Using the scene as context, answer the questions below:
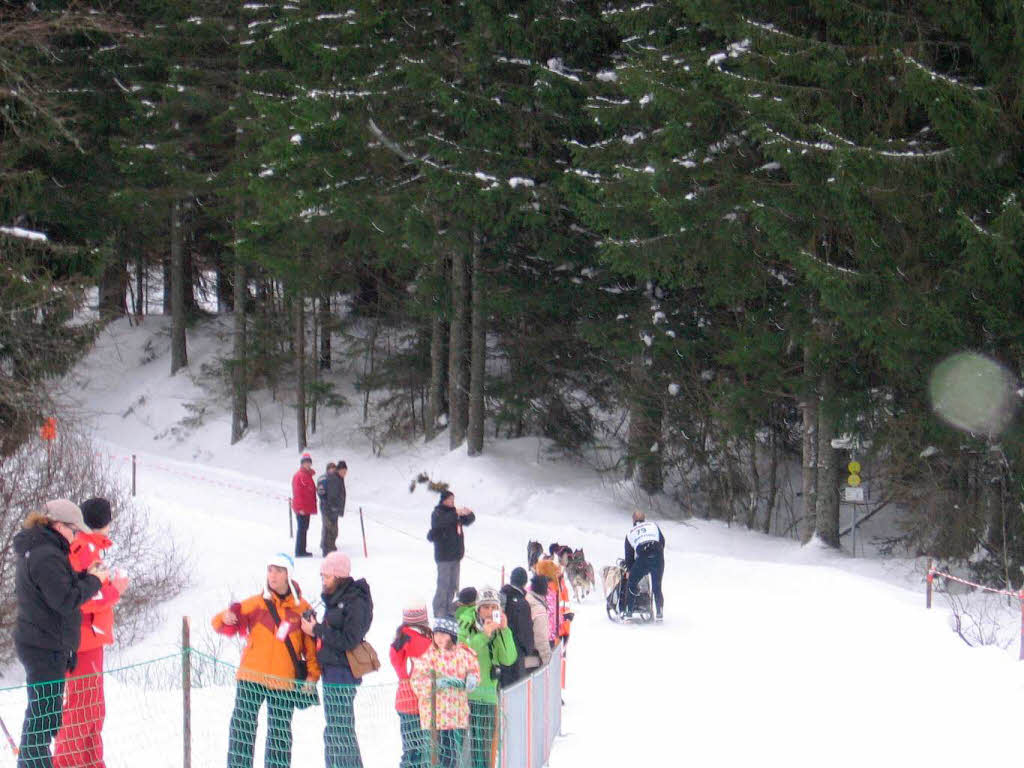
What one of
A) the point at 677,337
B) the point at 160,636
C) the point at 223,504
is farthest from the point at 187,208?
the point at 160,636

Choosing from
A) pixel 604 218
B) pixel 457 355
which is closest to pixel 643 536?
pixel 604 218

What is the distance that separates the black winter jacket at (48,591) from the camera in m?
6.75

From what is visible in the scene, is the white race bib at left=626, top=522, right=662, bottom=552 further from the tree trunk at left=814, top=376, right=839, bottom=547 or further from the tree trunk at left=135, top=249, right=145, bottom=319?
the tree trunk at left=135, top=249, right=145, bottom=319

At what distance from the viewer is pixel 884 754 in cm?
929

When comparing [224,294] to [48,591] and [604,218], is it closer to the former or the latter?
[604,218]

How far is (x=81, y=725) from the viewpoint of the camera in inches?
281

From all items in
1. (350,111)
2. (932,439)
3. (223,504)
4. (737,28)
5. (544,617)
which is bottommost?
(223,504)

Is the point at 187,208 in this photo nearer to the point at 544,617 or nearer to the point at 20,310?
the point at 20,310

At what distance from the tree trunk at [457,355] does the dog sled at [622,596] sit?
13026 mm

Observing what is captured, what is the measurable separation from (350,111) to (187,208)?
14.2m

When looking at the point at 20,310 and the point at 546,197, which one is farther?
the point at 546,197

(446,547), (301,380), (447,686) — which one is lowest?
(301,380)

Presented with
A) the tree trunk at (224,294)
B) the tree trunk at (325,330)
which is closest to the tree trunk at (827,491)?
the tree trunk at (325,330)

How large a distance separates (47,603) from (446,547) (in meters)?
7.84
